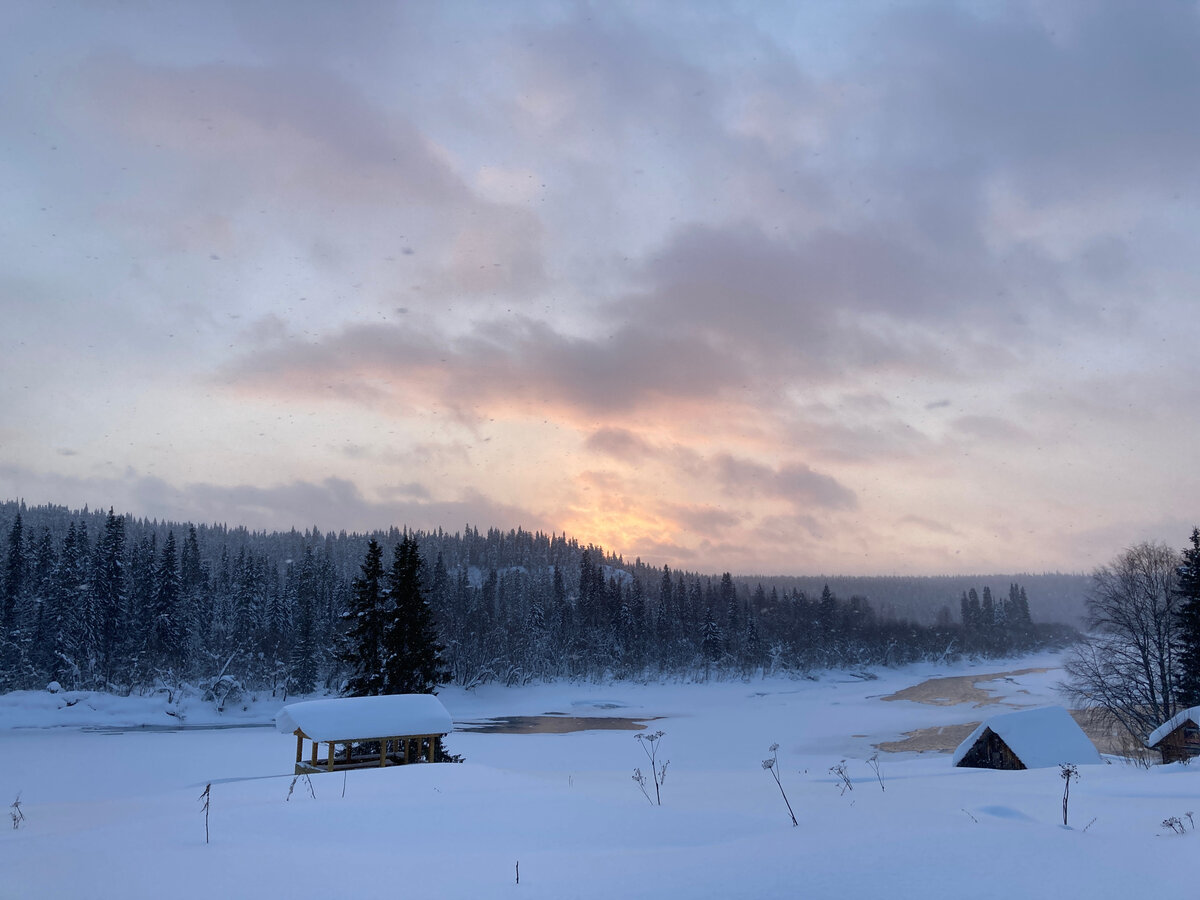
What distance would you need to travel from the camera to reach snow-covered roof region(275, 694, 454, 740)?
2147cm

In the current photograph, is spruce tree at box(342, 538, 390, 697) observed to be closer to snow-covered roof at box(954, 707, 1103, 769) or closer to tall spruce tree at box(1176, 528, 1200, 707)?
snow-covered roof at box(954, 707, 1103, 769)

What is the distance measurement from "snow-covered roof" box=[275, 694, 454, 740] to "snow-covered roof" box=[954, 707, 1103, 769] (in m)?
17.4

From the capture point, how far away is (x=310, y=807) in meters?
8.62

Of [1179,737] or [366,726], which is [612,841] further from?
[1179,737]

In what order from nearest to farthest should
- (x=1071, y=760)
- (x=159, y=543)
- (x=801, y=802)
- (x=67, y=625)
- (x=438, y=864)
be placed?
(x=438, y=864), (x=801, y=802), (x=1071, y=760), (x=67, y=625), (x=159, y=543)

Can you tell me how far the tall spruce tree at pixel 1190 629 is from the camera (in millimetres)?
31844

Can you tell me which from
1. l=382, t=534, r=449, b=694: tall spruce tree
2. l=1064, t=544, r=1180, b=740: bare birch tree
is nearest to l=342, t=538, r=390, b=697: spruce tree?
l=382, t=534, r=449, b=694: tall spruce tree

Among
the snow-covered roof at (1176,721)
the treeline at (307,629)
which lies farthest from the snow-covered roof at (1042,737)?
the treeline at (307,629)

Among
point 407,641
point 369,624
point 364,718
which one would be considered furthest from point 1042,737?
point 369,624

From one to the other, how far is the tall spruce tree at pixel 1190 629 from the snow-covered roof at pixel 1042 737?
14.2m

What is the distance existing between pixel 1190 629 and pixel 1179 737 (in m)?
11.3

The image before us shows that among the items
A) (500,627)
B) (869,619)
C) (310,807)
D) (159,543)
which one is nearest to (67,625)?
(500,627)

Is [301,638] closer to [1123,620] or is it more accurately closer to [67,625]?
[67,625]

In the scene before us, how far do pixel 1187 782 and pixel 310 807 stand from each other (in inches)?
487
